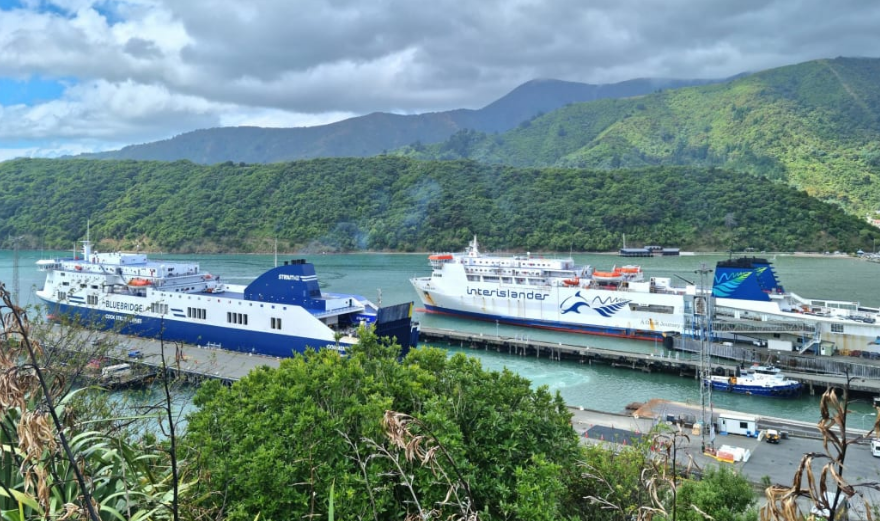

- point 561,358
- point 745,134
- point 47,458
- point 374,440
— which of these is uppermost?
point 745,134

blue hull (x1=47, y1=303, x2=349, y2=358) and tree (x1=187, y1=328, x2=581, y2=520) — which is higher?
tree (x1=187, y1=328, x2=581, y2=520)

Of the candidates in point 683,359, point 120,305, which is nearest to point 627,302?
point 683,359

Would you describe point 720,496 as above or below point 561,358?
above

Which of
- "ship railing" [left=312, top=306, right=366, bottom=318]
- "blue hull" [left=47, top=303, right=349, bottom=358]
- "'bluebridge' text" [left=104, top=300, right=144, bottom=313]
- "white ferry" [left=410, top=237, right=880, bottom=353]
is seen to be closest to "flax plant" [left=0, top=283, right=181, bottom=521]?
"blue hull" [left=47, top=303, right=349, bottom=358]

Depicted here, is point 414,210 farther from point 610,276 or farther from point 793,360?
point 793,360

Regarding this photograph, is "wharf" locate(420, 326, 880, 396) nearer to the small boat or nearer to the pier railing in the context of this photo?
the pier railing

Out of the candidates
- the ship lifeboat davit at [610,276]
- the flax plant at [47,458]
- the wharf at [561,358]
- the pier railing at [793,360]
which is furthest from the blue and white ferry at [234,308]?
the flax plant at [47,458]

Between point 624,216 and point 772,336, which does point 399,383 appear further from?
point 624,216
